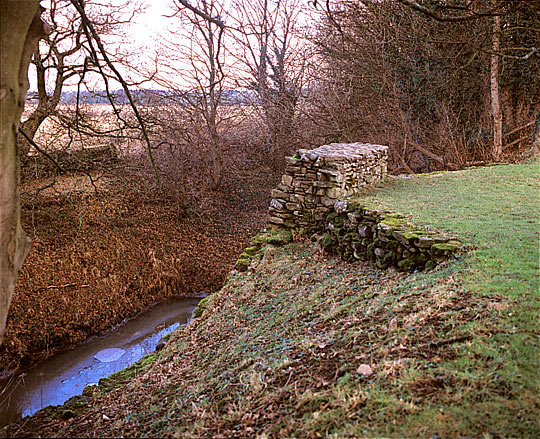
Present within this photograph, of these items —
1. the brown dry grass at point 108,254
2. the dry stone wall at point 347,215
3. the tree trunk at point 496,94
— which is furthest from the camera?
the tree trunk at point 496,94

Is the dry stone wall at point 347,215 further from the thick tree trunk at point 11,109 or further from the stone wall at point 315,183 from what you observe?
the thick tree trunk at point 11,109

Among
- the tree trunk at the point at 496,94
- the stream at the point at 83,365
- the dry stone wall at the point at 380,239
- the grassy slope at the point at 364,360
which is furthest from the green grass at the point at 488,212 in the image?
the stream at the point at 83,365

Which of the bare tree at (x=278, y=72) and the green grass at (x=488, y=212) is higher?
the bare tree at (x=278, y=72)

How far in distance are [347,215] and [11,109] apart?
5.76 m

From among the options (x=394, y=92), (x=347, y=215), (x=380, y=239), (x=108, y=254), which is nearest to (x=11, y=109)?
(x=380, y=239)

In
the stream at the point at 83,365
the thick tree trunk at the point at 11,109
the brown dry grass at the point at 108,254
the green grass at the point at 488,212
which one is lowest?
the stream at the point at 83,365

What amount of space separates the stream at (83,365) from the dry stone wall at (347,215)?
12.5ft

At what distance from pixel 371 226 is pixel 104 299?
703cm

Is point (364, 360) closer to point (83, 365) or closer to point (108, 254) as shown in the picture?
point (83, 365)

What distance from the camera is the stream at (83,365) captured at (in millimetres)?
6973

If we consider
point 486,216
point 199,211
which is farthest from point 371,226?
point 199,211

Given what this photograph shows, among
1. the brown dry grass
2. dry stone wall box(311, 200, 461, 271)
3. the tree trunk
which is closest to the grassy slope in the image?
→ dry stone wall box(311, 200, 461, 271)

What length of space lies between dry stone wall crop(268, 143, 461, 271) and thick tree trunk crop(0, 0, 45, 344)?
14.3ft

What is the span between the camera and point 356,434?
242cm
